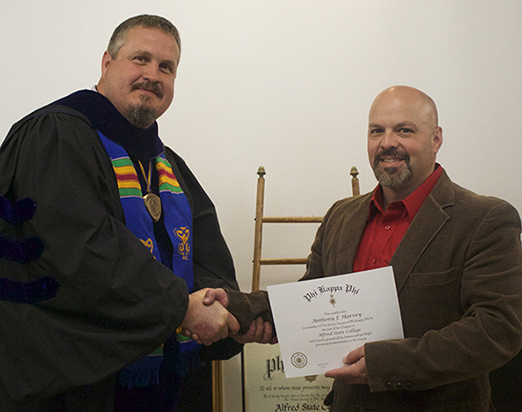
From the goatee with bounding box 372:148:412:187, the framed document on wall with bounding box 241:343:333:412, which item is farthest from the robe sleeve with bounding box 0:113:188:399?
the framed document on wall with bounding box 241:343:333:412

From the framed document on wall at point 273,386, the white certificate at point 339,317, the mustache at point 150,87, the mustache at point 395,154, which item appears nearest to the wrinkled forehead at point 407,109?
the mustache at point 395,154

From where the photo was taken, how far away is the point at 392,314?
60.0 inches

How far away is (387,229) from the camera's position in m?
1.77

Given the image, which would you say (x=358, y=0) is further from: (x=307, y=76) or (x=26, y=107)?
(x=26, y=107)

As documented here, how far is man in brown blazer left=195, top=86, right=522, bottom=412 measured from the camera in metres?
1.42

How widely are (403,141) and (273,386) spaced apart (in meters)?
1.74

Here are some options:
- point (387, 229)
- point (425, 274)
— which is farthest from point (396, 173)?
point (425, 274)

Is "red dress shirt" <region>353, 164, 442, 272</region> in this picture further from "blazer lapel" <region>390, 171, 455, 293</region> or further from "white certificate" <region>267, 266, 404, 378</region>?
"white certificate" <region>267, 266, 404, 378</region>

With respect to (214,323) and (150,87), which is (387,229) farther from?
(150,87)

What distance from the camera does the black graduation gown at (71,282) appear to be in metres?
1.41

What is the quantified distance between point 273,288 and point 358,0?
8.63 feet

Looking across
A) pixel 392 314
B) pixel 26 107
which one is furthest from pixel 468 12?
pixel 26 107

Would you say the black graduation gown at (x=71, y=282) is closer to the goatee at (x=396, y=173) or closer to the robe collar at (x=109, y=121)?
the robe collar at (x=109, y=121)

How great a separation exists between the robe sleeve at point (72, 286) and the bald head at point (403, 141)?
89 centimetres
